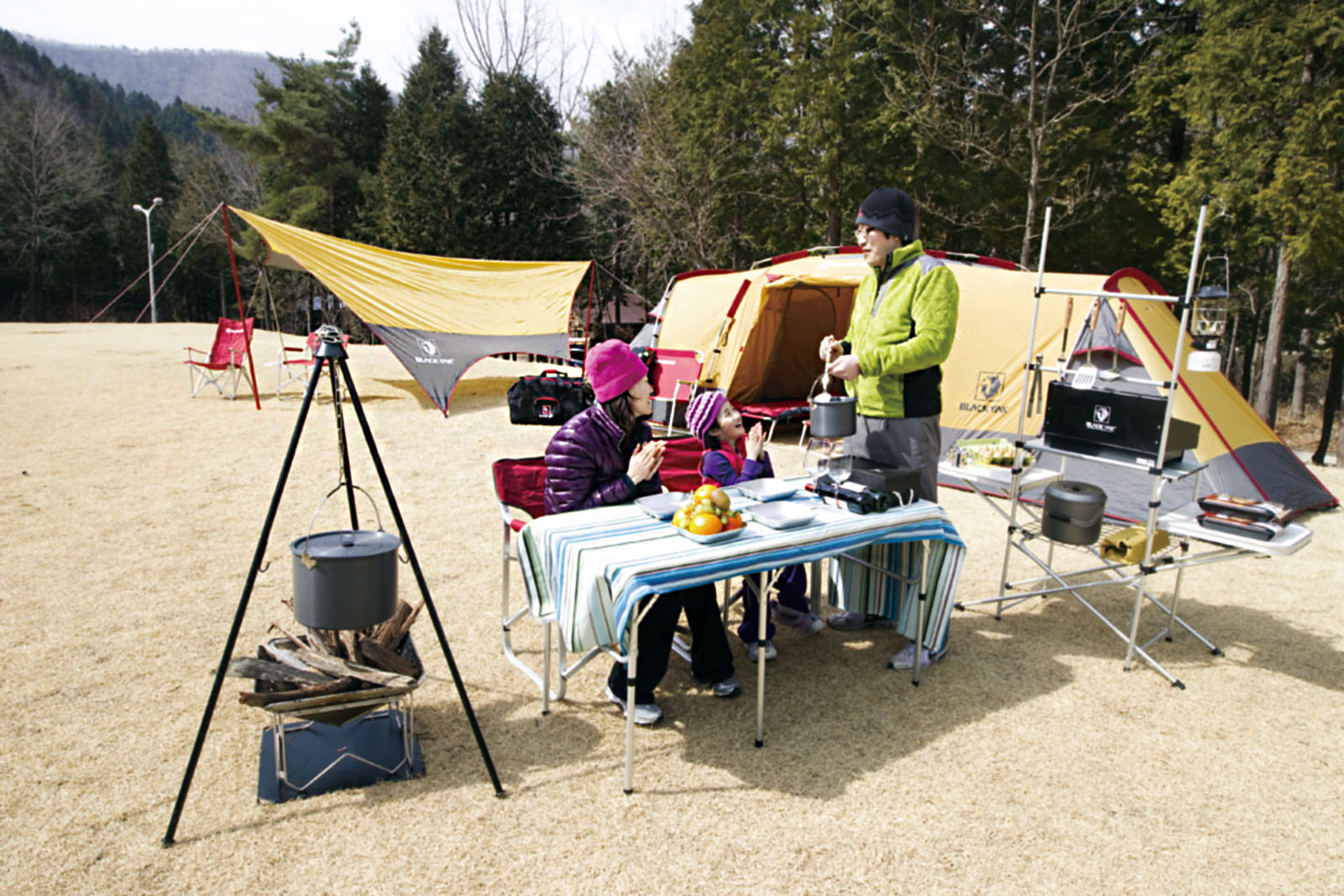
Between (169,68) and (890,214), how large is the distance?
216330 millimetres

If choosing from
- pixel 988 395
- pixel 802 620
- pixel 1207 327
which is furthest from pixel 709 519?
pixel 988 395

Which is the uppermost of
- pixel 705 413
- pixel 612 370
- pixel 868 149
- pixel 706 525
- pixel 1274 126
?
pixel 868 149

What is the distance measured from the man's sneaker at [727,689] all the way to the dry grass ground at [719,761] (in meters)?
0.05

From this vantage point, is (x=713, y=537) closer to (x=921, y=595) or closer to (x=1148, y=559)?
(x=921, y=595)

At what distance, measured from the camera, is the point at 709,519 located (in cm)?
237

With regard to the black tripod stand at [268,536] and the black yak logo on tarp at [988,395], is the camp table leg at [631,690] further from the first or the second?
the black yak logo on tarp at [988,395]

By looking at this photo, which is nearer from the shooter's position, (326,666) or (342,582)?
(342,582)

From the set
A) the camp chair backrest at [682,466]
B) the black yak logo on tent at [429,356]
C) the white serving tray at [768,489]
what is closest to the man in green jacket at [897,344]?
the white serving tray at [768,489]

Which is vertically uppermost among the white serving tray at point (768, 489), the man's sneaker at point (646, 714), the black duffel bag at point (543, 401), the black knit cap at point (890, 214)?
the black knit cap at point (890, 214)

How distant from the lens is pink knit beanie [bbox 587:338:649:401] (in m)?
2.60

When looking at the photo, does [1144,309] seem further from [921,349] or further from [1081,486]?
[921,349]

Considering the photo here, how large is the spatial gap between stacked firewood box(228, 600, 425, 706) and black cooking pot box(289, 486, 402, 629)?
116 millimetres

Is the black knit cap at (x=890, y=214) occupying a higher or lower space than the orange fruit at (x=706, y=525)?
higher

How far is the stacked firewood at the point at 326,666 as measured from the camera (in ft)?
7.20
